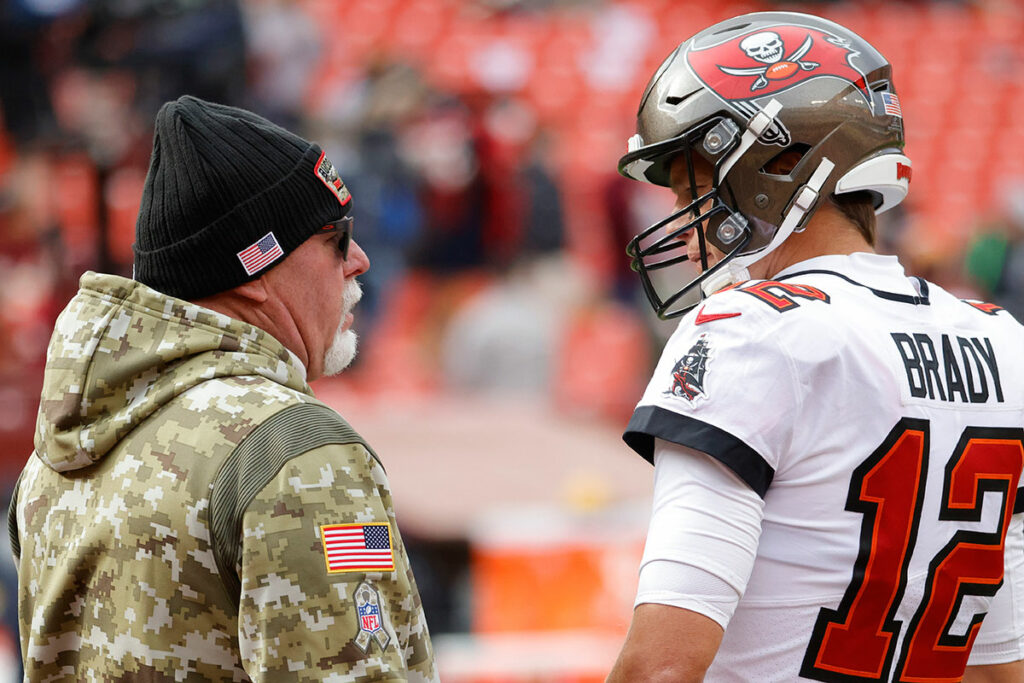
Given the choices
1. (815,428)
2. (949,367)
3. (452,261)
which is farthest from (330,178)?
(452,261)

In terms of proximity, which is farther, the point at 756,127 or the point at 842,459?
the point at 756,127

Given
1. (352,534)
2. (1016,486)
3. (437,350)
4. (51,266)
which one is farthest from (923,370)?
(437,350)

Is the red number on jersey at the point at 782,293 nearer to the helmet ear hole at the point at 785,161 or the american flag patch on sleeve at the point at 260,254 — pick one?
the helmet ear hole at the point at 785,161

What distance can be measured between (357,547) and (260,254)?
1.65 feet

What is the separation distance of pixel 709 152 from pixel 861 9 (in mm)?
15198

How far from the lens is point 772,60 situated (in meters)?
2.00

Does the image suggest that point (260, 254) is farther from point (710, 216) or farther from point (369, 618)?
point (710, 216)

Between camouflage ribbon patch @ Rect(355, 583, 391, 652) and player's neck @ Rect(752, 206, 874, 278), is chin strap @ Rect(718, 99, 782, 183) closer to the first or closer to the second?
player's neck @ Rect(752, 206, 874, 278)

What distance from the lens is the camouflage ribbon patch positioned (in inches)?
65.0

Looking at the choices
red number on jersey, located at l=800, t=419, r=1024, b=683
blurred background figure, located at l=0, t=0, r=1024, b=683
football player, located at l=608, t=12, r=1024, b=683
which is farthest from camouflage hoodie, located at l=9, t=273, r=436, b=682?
blurred background figure, located at l=0, t=0, r=1024, b=683

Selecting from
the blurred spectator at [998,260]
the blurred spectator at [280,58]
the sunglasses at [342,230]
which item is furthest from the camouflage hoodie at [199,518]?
the blurred spectator at [998,260]

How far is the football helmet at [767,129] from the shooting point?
197cm

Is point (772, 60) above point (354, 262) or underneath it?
above

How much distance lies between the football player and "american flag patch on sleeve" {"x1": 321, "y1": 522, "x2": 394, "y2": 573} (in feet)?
1.16
